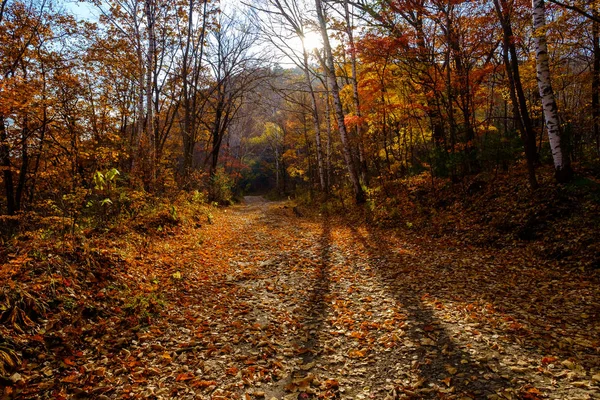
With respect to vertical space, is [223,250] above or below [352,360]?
above

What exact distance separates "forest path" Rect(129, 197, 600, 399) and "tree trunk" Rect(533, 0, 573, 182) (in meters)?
3.11

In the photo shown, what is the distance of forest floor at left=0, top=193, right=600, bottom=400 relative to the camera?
3186 mm

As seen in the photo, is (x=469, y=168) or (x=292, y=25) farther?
(x=292, y=25)

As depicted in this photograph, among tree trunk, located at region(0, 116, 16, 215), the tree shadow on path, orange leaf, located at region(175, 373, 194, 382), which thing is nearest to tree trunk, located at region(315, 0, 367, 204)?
the tree shadow on path

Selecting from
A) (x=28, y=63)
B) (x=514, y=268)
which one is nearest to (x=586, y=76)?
(x=514, y=268)

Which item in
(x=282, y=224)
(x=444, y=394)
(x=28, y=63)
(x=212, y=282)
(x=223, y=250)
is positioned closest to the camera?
(x=444, y=394)

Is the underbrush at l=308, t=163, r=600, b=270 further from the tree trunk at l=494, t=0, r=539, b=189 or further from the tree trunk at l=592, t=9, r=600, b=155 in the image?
the tree trunk at l=592, t=9, r=600, b=155

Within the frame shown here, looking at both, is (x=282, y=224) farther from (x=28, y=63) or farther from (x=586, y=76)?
(x=586, y=76)

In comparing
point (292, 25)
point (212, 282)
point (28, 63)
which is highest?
point (292, 25)

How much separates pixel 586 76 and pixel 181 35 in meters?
18.1

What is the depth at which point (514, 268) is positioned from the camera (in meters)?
6.21

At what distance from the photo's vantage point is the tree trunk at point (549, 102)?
778 centimetres

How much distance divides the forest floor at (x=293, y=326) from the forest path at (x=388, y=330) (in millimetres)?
20

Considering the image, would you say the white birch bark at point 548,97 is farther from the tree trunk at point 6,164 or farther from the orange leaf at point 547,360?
the tree trunk at point 6,164
